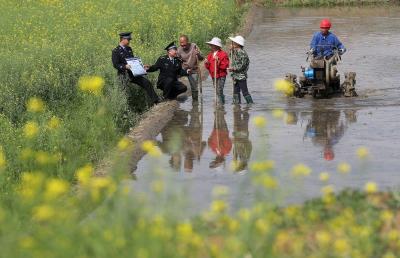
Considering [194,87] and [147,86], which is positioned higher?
[147,86]

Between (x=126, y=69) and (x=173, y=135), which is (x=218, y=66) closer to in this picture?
(x=126, y=69)

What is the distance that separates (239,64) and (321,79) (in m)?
1.53

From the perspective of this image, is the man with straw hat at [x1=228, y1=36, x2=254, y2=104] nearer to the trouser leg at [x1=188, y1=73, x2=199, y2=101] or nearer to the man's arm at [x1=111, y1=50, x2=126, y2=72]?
the trouser leg at [x1=188, y1=73, x2=199, y2=101]

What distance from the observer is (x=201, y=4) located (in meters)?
30.5

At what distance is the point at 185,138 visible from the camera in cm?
1400

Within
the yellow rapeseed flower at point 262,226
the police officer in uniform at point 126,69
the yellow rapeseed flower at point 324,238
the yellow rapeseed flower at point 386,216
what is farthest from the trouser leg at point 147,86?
the yellow rapeseed flower at point 262,226

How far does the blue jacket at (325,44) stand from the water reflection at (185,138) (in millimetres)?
2479

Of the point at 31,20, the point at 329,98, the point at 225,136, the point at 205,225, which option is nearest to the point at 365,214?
the point at 205,225

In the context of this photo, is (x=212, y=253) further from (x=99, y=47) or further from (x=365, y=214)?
(x=99, y=47)

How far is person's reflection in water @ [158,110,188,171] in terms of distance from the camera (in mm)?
12453

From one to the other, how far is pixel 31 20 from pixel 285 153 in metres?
15.4

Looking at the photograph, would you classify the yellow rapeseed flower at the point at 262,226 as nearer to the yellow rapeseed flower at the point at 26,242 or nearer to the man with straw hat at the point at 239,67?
the yellow rapeseed flower at the point at 26,242

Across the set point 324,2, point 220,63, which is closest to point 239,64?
point 220,63

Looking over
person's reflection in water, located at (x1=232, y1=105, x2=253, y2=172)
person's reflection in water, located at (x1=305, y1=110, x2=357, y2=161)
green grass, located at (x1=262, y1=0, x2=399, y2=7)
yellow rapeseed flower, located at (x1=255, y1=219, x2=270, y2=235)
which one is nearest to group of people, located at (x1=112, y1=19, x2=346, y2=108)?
person's reflection in water, located at (x1=232, y1=105, x2=253, y2=172)
